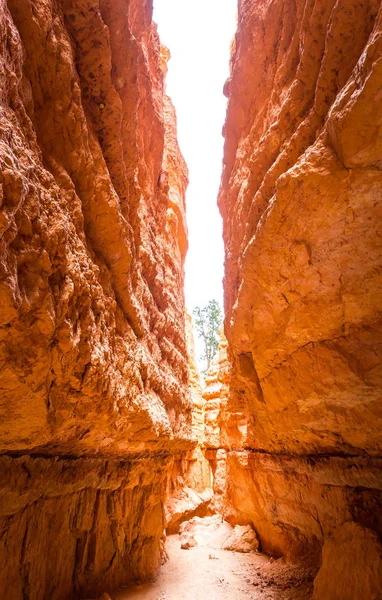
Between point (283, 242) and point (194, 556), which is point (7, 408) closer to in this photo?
point (283, 242)

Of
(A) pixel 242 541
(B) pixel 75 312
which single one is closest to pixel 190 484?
(A) pixel 242 541

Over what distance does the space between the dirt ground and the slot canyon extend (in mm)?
69

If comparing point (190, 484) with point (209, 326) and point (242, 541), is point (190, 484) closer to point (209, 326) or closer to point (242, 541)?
point (242, 541)

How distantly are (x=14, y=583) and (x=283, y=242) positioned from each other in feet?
19.5

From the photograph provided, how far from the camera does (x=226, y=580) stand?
7172 millimetres

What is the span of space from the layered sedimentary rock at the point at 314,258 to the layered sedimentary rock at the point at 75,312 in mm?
2164

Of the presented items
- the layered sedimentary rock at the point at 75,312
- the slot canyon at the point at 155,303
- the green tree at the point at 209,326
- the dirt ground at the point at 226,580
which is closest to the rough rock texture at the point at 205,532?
the dirt ground at the point at 226,580

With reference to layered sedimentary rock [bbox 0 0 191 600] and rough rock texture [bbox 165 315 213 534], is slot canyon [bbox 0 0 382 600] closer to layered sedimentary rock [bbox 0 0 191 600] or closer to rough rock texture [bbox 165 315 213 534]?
layered sedimentary rock [bbox 0 0 191 600]

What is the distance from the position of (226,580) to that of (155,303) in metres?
6.84

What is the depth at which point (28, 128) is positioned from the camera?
274 centimetres

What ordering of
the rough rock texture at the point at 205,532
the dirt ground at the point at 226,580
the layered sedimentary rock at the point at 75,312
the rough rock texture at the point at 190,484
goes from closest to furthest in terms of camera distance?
1. the layered sedimentary rock at the point at 75,312
2. the dirt ground at the point at 226,580
3. the rough rock texture at the point at 205,532
4. the rough rock texture at the point at 190,484

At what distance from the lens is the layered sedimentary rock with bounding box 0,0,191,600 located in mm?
2568

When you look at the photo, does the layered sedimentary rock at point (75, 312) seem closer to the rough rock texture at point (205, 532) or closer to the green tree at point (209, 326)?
the rough rock texture at point (205, 532)

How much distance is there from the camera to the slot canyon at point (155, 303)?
112 inches
